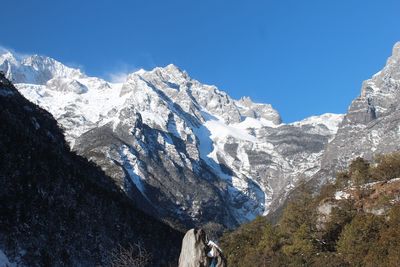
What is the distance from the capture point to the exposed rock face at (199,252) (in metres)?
36.4

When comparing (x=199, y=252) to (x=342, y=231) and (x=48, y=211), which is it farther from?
(x=48, y=211)

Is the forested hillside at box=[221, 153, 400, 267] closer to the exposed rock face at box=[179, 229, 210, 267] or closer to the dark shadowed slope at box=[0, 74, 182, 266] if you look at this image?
the dark shadowed slope at box=[0, 74, 182, 266]

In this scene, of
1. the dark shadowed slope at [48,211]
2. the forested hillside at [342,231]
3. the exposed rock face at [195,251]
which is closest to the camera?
the exposed rock face at [195,251]

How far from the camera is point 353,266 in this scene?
297 feet

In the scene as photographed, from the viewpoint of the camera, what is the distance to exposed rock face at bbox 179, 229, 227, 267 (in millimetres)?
36438

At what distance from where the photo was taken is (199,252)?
120 ft

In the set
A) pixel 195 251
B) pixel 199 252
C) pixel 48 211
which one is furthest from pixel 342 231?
pixel 195 251

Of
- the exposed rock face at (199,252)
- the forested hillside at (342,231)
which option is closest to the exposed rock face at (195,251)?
the exposed rock face at (199,252)

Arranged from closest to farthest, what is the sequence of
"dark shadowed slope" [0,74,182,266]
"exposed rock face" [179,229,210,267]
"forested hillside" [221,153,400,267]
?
"exposed rock face" [179,229,210,267]
"forested hillside" [221,153,400,267]
"dark shadowed slope" [0,74,182,266]

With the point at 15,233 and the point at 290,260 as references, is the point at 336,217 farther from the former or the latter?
the point at 15,233

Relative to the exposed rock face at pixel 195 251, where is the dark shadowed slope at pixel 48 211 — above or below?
above

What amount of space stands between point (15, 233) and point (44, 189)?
79.8ft

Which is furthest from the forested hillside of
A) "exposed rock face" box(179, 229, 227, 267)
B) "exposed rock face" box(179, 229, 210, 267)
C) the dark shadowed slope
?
"exposed rock face" box(179, 229, 210, 267)

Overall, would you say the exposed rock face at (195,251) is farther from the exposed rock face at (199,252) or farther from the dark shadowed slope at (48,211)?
the dark shadowed slope at (48,211)
